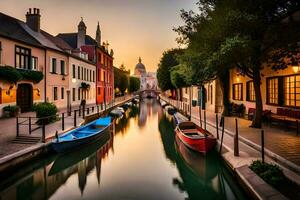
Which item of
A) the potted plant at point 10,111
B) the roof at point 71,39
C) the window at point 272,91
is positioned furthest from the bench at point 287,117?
the roof at point 71,39

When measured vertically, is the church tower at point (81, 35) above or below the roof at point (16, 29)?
above

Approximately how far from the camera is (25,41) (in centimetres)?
2127

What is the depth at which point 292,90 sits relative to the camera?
14742 millimetres

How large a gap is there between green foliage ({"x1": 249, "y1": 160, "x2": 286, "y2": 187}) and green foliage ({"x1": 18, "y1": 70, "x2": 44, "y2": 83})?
19400mm

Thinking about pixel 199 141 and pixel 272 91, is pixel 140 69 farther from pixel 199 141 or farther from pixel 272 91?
pixel 199 141

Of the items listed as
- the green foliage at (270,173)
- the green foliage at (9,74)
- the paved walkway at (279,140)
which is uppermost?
the green foliage at (9,74)

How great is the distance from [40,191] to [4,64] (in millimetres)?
13577

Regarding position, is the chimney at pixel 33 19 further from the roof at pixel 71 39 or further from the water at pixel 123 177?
the water at pixel 123 177

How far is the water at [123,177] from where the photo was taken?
867cm

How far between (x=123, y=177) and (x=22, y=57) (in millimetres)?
16245

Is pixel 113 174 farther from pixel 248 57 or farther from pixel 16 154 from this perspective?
pixel 248 57

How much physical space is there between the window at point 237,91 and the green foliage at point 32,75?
723 inches

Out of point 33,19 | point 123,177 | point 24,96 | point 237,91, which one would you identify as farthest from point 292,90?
point 33,19

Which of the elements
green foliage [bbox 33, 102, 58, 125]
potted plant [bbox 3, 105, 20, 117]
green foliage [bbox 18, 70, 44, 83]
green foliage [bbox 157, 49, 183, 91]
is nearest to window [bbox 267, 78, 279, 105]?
green foliage [bbox 33, 102, 58, 125]
